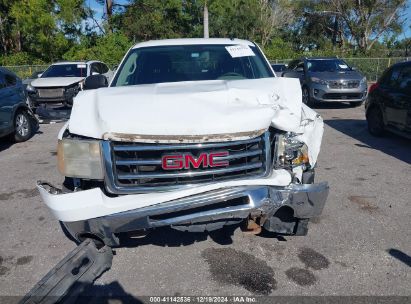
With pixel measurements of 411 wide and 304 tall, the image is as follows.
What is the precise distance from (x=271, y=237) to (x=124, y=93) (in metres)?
1.99

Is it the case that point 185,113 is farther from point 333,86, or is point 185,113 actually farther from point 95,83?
point 333,86

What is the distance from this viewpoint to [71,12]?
29922 millimetres

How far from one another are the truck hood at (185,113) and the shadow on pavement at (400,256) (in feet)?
5.07

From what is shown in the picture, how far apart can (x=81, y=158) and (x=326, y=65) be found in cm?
1209

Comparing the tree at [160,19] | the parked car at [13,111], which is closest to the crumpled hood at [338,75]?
the parked car at [13,111]

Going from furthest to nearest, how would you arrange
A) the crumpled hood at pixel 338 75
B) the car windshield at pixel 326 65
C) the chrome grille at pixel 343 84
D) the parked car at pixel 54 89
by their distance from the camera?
the car windshield at pixel 326 65 < the crumpled hood at pixel 338 75 < the chrome grille at pixel 343 84 < the parked car at pixel 54 89

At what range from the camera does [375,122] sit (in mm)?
8000

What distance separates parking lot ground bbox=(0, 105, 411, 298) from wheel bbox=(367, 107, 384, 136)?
2.99 m

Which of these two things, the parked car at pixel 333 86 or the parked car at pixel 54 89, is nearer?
the parked car at pixel 54 89

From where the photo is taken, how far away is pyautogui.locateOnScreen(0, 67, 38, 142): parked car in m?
7.53

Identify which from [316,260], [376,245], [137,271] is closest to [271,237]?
[316,260]

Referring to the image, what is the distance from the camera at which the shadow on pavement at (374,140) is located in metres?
6.83

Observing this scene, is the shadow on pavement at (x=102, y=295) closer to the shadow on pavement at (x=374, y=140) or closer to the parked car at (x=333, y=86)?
the shadow on pavement at (x=374, y=140)

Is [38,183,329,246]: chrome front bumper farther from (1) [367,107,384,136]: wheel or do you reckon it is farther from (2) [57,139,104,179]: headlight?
(1) [367,107,384,136]: wheel
